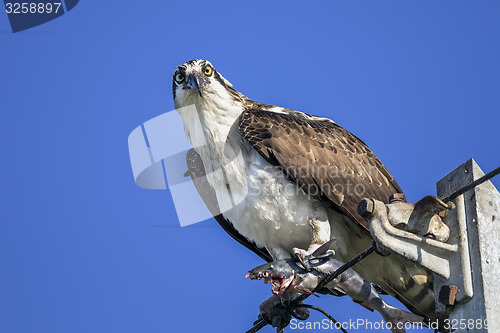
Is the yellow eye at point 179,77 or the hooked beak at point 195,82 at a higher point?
the yellow eye at point 179,77

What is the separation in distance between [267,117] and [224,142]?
1.69 feet

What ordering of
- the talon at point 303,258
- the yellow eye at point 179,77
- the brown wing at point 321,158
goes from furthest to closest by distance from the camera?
the yellow eye at point 179,77 → the brown wing at point 321,158 → the talon at point 303,258

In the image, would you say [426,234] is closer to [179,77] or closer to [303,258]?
[303,258]

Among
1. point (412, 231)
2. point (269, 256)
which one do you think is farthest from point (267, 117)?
point (412, 231)

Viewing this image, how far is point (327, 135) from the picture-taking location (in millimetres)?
7652

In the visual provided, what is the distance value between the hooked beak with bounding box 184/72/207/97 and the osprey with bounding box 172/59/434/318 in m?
0.01

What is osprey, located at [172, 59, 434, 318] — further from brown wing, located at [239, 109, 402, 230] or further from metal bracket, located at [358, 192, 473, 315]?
metal bracket, located at [358, 192, 473, 315]

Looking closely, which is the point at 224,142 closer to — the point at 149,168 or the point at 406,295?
the point at 149,168

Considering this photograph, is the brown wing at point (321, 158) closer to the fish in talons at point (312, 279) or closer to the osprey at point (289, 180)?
the osprey at point (289, 180)

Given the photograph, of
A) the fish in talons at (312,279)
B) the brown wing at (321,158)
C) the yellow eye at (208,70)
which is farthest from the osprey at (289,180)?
the fish in talons at (312,279)

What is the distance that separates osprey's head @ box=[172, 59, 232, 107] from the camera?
7.85 meters

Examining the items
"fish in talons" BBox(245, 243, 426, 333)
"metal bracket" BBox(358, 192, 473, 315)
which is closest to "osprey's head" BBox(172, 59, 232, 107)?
"fish in talons" BBox(245, 243, 426, 333)

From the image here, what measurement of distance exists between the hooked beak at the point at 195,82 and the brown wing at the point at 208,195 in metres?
0.69

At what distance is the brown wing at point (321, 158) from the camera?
23.3ft
